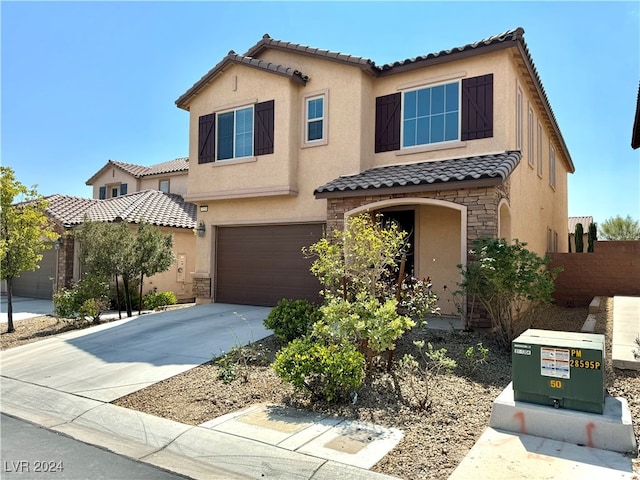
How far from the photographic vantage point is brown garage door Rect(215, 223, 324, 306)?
13.6 meters

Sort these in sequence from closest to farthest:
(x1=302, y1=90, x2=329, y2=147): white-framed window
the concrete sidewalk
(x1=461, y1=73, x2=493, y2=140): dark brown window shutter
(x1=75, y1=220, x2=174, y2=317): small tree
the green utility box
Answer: the concrete sidewalk < the green utility box < (x1=461, y1=73, x2=493, y2=140): dark brown window shutter < (x1=75, y1=220, x2=174, y2=317): small tree < (x1=302, y1=90, x2=329, y2=147): white-framed window

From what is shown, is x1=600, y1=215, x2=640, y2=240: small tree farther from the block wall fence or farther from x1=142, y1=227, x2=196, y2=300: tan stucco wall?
x1=142, y1=227, x2=196, y2=300: tan stucco wall

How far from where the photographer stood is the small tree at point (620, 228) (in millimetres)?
40844

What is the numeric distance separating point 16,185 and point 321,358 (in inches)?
436

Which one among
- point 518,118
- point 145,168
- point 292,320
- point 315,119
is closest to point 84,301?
point 292,320

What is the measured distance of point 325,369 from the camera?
597 centimetres

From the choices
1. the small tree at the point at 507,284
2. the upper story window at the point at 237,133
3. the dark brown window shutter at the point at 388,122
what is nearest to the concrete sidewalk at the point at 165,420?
the small tree at the point at 507,284

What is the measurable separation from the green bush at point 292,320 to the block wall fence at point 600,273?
10507mm

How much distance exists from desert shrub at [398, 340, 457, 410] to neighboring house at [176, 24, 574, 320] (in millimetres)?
3396

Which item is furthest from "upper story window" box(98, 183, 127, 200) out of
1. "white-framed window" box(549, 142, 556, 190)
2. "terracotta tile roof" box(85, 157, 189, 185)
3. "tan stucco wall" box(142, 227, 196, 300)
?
"white-framed window" box(549, 142, 556, 190)

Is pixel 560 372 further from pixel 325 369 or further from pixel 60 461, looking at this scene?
pixel 60 461

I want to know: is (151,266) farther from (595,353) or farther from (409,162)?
(595,353)

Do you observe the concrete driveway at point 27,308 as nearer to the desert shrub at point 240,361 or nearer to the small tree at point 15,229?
the small tree at point 15,229

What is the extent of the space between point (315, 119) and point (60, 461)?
11000mm
